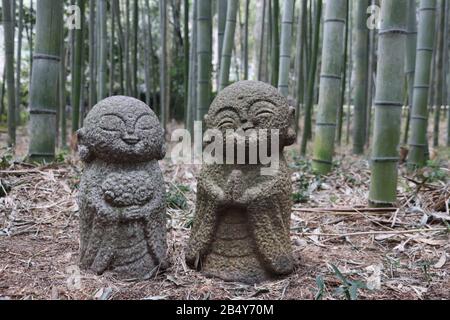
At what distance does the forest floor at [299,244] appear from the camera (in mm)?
2275

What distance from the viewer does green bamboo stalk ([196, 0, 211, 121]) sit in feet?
14.0

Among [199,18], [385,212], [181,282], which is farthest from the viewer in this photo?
[199,18]

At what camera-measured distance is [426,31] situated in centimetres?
475

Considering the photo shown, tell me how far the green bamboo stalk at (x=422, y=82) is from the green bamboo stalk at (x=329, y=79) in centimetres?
95

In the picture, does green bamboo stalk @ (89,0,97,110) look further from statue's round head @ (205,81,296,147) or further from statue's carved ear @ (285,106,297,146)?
statue's carved ear @ (285,106,297,146)

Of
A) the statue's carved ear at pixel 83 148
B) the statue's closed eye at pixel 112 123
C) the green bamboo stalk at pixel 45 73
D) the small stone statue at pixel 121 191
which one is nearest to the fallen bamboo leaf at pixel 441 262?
the small stone statue at pixel 121 191

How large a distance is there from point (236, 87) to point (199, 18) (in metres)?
2.07

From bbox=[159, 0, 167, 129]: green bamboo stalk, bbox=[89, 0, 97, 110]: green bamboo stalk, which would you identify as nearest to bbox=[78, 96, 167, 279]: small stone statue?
bbox=[89, 0, 97, 110]: green bamboo stalk

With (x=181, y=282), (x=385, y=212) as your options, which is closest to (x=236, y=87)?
(x=181, y=282)

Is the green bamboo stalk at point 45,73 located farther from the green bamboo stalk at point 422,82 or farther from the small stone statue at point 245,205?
the green bamboo stalk at point 422,82

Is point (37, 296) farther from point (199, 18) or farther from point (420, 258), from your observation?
point (199, 18)

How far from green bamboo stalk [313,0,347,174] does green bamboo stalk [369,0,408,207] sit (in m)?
0.94

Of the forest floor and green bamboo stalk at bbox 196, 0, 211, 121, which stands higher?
green bamboo stalk at bbox 196, 0, 211, 121
